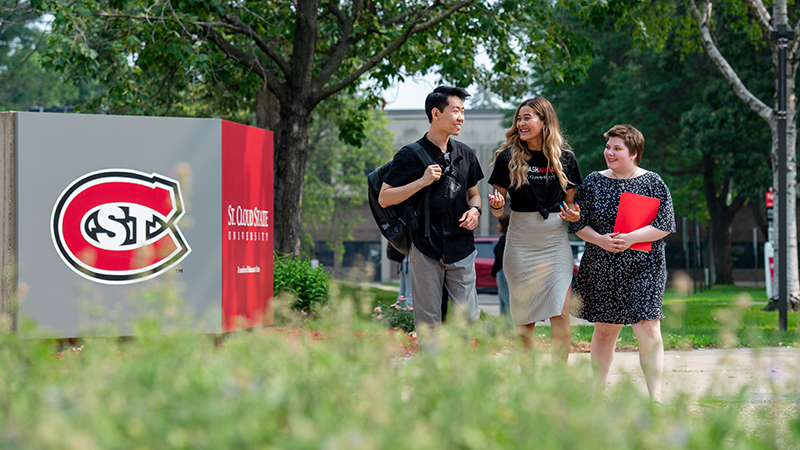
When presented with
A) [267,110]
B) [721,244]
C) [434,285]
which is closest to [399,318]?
[434,285]

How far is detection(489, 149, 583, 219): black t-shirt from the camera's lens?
5020 millimetres

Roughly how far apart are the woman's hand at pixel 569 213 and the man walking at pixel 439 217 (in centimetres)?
56

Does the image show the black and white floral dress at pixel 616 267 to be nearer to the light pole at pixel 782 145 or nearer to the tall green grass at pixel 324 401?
the tall green grass at pixel 324 401

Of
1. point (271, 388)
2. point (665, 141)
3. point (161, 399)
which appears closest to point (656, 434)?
point (271, 388)

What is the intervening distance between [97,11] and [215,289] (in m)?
5.97

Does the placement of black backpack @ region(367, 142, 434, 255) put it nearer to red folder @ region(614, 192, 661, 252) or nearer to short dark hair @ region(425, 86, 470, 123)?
short dark hair @ region(425, 86, 470, 123)

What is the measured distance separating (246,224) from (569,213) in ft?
15.3

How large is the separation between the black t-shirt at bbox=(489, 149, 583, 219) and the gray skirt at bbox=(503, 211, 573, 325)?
64 mm

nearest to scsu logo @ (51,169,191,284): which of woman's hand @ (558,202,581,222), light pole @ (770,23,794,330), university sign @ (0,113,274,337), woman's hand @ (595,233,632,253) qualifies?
university sign @ (0,113,274,337)

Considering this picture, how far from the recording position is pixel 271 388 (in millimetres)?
2018

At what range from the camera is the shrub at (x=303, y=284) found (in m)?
10.6

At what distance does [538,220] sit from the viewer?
503 centimetres

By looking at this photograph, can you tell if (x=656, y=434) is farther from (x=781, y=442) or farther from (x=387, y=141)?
(x=387, y=141)

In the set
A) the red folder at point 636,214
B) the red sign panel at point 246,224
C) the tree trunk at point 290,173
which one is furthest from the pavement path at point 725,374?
the tree trunk at point 290,173
